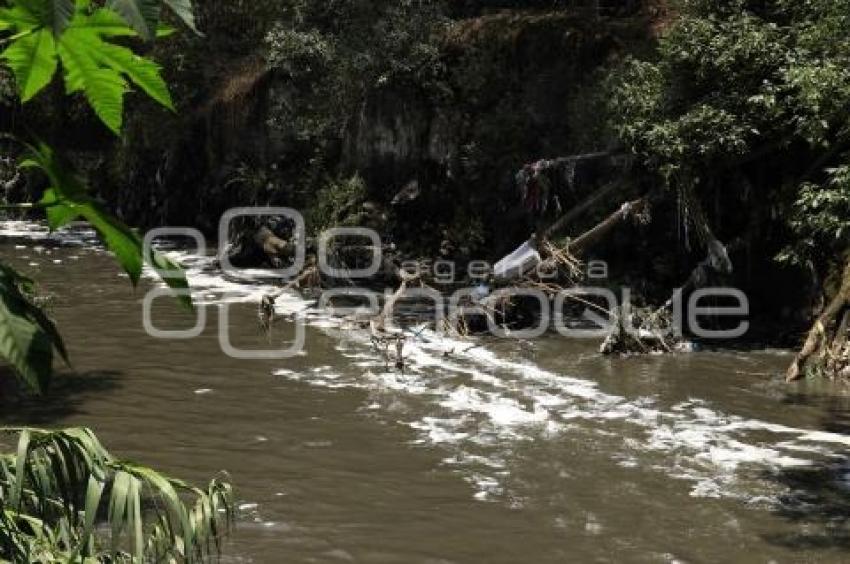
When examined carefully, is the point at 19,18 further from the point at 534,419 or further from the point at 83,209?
the point at 534,419

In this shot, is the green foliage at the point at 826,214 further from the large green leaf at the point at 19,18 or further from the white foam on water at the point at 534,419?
the large green leaf at the point at 19,18

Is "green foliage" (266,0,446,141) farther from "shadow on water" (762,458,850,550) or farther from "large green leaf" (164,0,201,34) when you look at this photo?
"large green leaf" (164,0,201,34)

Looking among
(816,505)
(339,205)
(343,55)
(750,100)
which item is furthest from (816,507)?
A: (343,55)

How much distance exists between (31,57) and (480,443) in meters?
7.44

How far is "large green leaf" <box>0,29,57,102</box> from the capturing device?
50.8 inches

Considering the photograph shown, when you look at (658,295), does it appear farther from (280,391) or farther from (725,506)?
(725,506)

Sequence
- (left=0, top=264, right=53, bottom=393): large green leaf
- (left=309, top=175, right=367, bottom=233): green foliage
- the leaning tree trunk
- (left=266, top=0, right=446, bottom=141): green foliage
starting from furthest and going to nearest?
(left=309, top=175, right=367, bottom=233): green foliage
(left=266, top=0, right=446, bottom=141): green foliage
the leaning tree trunk
(left=0, top=264, right=53, bottom=393): large green leaf

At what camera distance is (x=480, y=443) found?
846 centimetres

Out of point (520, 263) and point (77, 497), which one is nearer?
point (77, 497)

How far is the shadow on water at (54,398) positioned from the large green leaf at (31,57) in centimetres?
773

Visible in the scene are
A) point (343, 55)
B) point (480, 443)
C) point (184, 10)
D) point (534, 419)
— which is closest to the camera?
point (184, 10)

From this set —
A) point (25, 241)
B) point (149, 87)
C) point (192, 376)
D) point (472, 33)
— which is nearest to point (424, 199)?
point (472, 33)

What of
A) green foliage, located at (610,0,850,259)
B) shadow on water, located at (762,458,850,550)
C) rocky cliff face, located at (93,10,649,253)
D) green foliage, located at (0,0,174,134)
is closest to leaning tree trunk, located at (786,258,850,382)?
green foliage, located at (610,0,850,259)

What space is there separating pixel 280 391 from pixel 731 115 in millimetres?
6718
